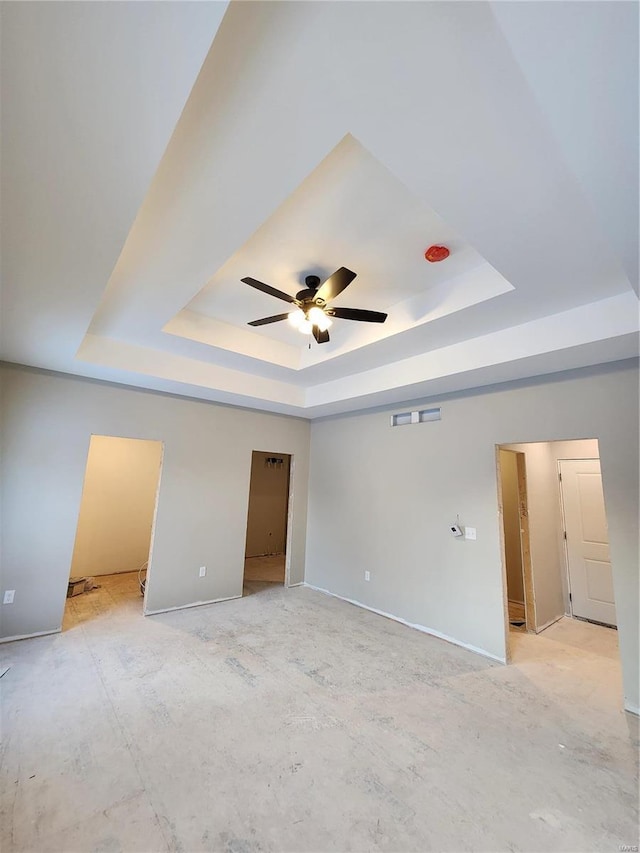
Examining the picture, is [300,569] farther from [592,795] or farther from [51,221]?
[51,221]

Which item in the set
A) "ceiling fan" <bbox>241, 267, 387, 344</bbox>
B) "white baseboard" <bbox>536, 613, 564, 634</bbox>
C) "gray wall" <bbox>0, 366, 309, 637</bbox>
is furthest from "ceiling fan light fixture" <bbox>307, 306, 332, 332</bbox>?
"white baseboard" <bbox>536, 613, 564, 634</bbox>

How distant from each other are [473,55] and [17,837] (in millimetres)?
3575

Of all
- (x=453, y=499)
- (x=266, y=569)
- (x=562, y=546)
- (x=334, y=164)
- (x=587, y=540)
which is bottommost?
(x=266, y=569)

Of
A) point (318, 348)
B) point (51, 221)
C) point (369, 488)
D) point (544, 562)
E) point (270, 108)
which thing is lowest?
point (544, 562)

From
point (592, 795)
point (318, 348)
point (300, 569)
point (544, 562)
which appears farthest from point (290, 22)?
point (300, 569)

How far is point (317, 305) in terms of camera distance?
2.62 m

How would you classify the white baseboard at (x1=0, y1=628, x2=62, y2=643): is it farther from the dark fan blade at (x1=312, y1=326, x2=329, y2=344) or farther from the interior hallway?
the dark fan blade at (x1=312, y1=326, x2=329, y2=344)

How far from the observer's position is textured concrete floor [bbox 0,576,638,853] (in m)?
1.62

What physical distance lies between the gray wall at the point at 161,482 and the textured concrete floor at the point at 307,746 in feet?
2.33

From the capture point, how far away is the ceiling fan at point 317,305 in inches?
92.1

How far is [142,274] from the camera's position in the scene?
94.0 inches

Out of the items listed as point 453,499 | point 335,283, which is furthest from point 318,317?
point 453,499

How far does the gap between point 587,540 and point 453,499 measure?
7.16 feet

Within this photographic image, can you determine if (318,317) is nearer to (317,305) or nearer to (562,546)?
(317,305)
